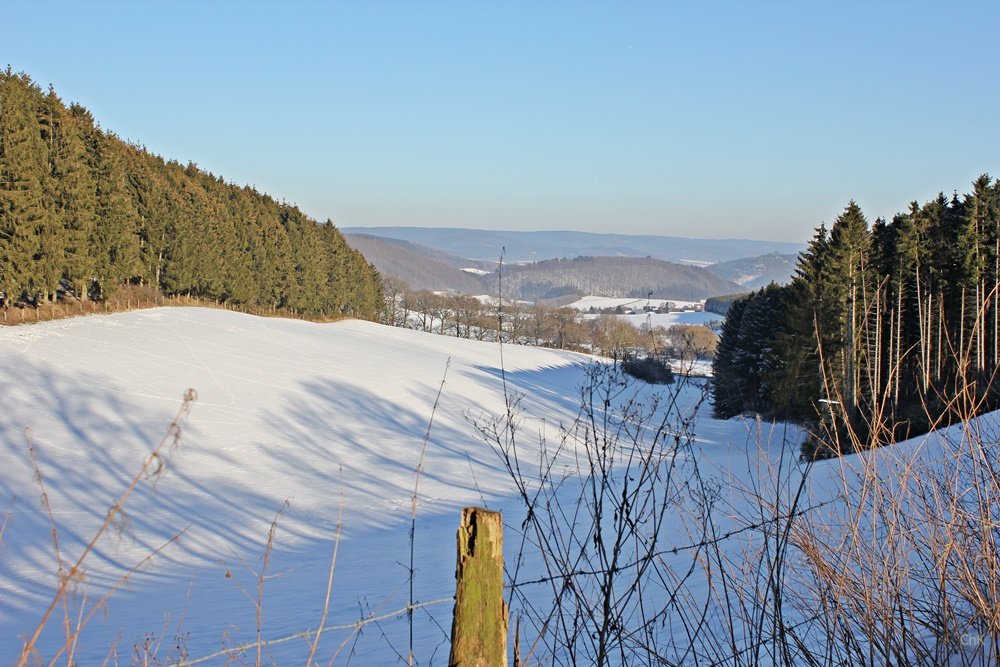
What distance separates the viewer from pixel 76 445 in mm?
17438

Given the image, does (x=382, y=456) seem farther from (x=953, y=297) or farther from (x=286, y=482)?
(x=953, y=297)

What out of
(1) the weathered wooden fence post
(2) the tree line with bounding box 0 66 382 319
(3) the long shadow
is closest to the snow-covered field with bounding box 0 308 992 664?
(3) the long shadow

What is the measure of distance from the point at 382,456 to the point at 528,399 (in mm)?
11488

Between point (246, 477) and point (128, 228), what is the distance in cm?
2007

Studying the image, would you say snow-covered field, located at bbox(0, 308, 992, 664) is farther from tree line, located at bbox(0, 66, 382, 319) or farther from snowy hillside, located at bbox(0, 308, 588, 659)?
tree line, located at bbox(0, 66, 382, 319)

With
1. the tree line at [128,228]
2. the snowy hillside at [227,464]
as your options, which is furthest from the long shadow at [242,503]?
the tree line at [128,228]

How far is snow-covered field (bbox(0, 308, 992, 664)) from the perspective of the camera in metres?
7.55

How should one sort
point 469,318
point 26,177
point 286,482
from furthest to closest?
point 469,318, point 26,177, point 286,482

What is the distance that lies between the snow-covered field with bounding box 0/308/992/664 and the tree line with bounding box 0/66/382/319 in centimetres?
274

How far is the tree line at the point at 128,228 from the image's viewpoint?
26.7m

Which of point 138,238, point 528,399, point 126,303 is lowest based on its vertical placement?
point 528,399

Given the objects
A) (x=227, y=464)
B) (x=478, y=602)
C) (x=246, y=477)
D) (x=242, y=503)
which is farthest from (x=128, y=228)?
(x=478, y=602)

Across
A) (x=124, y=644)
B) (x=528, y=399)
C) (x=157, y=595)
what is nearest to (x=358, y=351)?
(x=528, y=399)

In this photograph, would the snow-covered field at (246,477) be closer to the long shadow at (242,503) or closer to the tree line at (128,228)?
the long shadow at (242,503)
